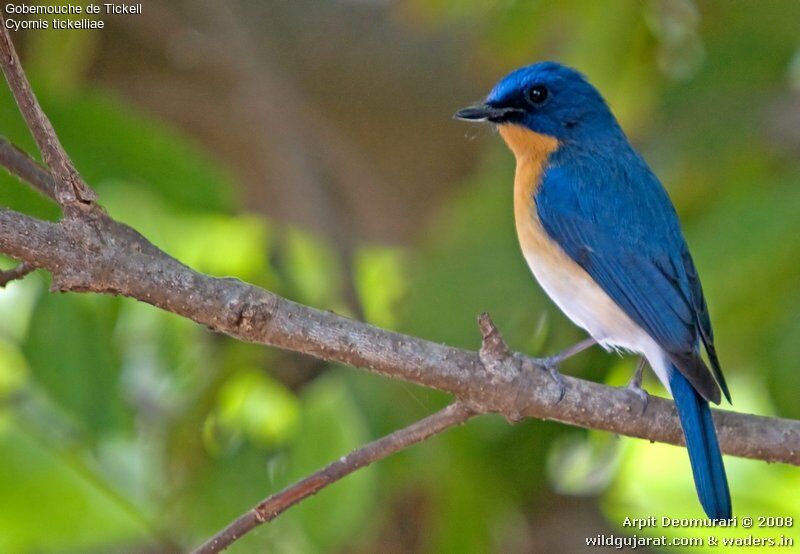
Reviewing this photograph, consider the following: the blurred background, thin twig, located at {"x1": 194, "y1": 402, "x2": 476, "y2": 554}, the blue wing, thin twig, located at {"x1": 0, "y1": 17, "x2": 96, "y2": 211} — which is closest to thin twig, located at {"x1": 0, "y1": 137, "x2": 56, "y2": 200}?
thin twig, located at {"x1": 0, "y1": 17, "x2": 96, "y2": 211}

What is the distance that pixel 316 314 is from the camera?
2516 millimetres

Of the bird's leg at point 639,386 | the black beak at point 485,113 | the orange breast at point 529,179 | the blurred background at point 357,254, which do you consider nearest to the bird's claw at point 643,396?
the bird's leg at point 639,386

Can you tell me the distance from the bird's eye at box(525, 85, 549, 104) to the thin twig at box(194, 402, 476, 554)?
1.81 meters

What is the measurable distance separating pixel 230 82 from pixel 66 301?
74.2 inches

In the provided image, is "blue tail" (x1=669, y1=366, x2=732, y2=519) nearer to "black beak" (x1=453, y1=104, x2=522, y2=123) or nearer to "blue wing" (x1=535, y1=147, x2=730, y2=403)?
"blue wing" (x1=535, y1=147, x2=730, y2=403)

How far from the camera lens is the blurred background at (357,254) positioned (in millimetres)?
3559

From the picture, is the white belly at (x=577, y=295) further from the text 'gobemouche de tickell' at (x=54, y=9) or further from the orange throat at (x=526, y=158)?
the text 'gobemouche de tickell' at (x=54, y=9)

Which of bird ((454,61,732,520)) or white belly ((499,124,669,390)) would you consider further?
white belly ((499,124,669,390))

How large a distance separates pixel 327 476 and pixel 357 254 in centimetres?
290

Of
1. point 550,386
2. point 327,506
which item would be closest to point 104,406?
point 327,506

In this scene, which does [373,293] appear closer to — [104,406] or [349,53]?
[349,53]

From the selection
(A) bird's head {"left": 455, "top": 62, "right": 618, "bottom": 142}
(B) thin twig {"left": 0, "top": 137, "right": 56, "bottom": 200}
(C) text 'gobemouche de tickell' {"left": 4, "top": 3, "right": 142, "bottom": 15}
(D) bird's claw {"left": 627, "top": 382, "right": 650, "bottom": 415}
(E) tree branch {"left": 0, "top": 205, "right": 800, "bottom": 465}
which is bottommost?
(E) tree branch {"left": 0, "top": 205, "right": 800, "bottom": 465}

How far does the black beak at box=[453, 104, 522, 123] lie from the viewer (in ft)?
12.9

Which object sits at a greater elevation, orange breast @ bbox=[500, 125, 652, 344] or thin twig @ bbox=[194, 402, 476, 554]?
orange breast @ bbox=[500, 125, 652, 344]
